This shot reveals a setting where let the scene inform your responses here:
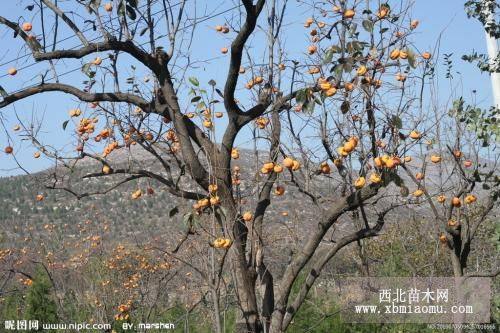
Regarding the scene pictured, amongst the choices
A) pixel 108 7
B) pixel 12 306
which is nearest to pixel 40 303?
pixel 12 306

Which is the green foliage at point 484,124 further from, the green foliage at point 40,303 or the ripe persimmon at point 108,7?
the green foliage at point 40,303

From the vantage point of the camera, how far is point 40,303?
10086 millimetres

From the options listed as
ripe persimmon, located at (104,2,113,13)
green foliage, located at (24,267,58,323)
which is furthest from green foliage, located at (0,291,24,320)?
ripe persimmon, located at (104,2,113,13)

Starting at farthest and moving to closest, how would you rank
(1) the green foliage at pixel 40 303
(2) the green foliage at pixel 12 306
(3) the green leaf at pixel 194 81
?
(2) the green foliage at pixel 12 306, (1) the green foliage at pixel 40 303, (3) the green leaf at pixel 194 81

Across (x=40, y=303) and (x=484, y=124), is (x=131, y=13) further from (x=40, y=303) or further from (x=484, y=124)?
(x=40, y=303)

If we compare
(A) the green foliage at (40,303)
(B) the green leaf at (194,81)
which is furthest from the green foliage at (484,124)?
(A) the green foliage at (40,303)

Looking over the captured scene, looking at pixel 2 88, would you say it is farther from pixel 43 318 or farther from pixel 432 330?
pixel 43 318

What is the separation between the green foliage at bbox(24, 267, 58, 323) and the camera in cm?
994

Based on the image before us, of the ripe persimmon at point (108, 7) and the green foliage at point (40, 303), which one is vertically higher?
the ripe persimmon at point (108, 7)

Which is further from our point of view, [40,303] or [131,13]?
[40,303]

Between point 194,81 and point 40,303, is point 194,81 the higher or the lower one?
the higher one

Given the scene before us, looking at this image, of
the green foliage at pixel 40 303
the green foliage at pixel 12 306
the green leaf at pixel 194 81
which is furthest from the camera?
the green foliage at pixel 12 306

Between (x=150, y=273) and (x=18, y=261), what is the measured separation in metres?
2.59

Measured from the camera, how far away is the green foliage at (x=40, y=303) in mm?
9938
